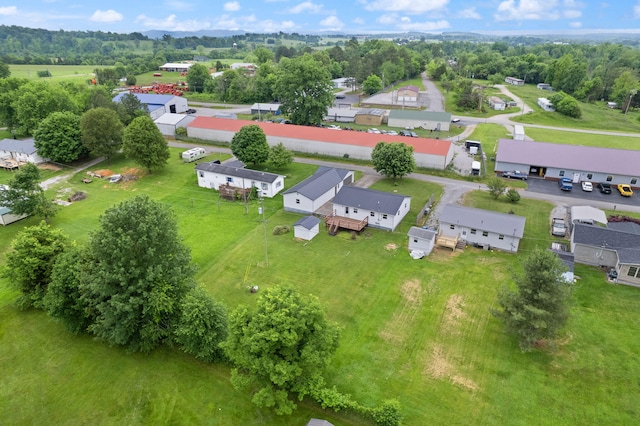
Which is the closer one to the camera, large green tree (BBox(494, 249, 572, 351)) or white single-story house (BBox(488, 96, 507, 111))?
large green tree (BBox(494, 249, 572, 351))

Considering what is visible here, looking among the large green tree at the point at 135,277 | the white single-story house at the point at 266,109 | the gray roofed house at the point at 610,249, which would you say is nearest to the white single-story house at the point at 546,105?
the white single-story house at the point at 266,109

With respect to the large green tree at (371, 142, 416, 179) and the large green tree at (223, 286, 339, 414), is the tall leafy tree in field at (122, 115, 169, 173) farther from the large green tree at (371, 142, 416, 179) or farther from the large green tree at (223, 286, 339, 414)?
the large green tree at (223, 286, 339, 414)

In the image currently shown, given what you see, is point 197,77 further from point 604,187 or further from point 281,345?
point 281,345

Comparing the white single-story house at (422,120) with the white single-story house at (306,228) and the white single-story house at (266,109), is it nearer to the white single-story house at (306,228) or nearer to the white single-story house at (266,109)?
the white single-story house at (266,109)

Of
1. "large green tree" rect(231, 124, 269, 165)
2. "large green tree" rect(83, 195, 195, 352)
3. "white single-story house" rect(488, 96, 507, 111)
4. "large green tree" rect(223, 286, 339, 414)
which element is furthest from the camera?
"white single-story house" rect(488, 96, 507, 111)

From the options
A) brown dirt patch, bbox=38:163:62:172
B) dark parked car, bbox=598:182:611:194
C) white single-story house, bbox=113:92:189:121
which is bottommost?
dark parked car, bbox=598:182:611:194

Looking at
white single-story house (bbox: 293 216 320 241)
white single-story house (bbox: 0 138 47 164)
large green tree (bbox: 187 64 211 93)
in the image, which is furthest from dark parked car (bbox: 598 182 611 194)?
large green tree (bbox: 187 64 211 93)
